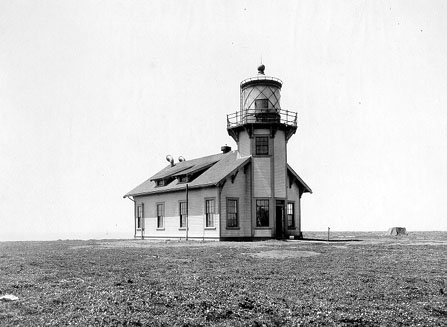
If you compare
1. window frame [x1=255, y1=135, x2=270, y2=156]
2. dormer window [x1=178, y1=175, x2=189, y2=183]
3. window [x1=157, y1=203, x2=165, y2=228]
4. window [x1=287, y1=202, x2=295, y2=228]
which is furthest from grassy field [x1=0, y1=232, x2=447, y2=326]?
window [x1=157, y1=203, x2=165, y2=228]

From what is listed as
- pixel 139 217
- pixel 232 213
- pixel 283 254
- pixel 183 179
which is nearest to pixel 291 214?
pixel 232 213

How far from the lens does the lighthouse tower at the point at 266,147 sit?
121 feet

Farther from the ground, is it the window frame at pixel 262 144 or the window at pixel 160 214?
the window frame at pixel 262 144

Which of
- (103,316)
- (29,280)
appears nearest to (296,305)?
(103,316)

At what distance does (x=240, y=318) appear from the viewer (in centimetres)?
970

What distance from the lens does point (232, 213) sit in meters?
36.4

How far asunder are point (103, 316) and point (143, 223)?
3805cm

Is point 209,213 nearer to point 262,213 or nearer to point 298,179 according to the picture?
point 262,213

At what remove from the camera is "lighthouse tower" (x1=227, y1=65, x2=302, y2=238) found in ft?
121

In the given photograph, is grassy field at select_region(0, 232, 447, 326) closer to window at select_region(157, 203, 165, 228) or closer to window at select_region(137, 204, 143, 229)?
window at select_region(157, 203, 165, 228)

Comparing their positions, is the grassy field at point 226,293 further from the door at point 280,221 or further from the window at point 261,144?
the window at point 261,144

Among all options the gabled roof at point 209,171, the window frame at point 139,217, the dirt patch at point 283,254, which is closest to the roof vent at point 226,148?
the gabled roof at point 209,171

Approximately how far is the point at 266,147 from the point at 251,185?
320 centimetres

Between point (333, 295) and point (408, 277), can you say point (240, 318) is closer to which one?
point (333, 295)
